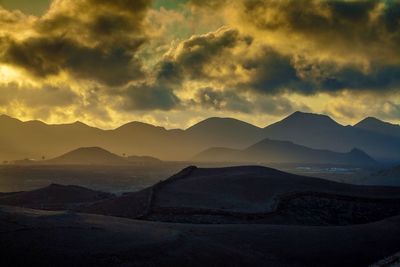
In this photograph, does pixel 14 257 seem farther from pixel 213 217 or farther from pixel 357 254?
pixel 213 217

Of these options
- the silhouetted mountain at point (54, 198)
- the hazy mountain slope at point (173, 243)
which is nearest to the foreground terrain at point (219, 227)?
the hazy mountain slope at point (173, 243)

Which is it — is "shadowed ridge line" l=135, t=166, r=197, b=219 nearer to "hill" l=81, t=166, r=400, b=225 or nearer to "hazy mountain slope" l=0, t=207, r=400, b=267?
"hill" l=81, t=166, r=400, b=225

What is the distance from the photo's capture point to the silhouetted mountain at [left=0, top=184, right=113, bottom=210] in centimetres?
5191

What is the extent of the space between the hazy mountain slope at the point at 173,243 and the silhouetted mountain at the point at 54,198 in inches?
1150

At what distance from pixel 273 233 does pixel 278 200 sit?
13896mm

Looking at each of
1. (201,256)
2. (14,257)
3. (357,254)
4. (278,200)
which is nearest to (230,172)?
(278,200)

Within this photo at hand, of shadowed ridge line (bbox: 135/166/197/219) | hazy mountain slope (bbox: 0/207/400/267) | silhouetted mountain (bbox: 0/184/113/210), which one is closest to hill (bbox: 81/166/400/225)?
shadowed ridge line (bbox: 135/166/197/219)

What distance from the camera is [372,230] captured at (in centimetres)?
2780

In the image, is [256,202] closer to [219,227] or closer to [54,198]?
[219,227]

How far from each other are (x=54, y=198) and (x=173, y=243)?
4016cm

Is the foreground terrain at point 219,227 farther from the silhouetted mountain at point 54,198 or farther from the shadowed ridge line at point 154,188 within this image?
the silhouetted mountain at point 54,198

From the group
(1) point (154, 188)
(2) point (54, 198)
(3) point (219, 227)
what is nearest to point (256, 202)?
(1) point (154, 188)

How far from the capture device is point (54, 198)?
55.8 metres

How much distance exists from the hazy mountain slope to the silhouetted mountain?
29.2 metres
